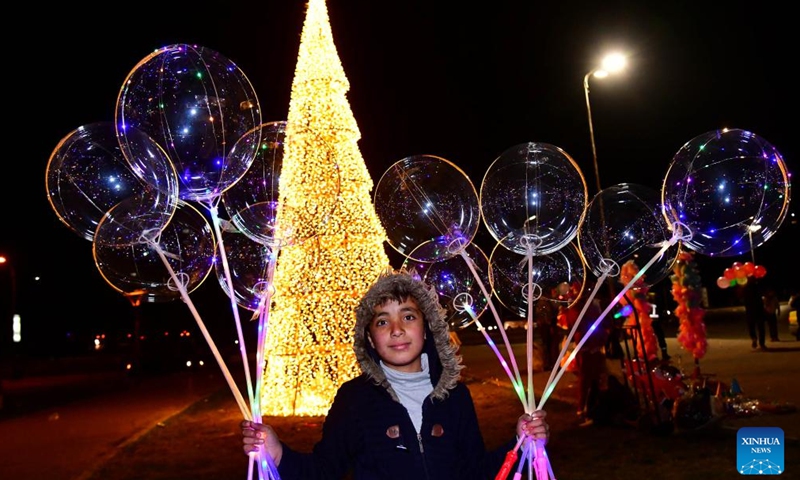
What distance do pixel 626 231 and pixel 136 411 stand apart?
11533mm

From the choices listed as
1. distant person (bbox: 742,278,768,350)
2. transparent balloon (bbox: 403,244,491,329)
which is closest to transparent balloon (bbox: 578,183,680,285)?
transparent balloon (bbox: 403,244,491,329)

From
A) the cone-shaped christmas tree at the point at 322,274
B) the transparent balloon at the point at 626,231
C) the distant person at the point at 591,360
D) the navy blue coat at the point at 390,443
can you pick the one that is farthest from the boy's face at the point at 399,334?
the cone-shaped christmas tree at the point at 322,274

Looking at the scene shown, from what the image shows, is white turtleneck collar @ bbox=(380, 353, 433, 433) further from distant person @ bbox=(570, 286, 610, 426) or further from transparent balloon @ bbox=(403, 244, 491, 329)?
distant person @ bbox=(570, 286, 610, 426)

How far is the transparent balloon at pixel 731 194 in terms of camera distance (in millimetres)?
4625

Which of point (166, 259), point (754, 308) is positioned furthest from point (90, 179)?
point (754, 308)

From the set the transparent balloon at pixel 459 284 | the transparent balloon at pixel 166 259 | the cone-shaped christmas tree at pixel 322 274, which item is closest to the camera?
the transparent balloon at pixel 166 259

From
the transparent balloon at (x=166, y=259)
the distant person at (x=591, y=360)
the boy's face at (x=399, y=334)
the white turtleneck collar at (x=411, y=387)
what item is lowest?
the distant person at (x=591, y=360)

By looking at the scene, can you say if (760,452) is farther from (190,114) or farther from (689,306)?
(689,306)

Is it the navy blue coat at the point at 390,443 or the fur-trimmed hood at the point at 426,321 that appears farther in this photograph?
the fur-trimmed hood at the point at 426,321

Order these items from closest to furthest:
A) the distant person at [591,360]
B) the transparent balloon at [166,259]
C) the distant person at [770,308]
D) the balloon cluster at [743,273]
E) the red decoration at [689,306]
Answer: the transparent balloon at [166,259] → the distant person at [591,360] → the red decoration at [689,306] → the balloon cluster at [743,273] → the distant person at [770,308]

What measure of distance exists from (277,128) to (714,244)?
2.97m

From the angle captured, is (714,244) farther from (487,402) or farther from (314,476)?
(487,402)

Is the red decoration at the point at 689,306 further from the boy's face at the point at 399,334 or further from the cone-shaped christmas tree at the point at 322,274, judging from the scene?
the boy's face at the point at 399,334

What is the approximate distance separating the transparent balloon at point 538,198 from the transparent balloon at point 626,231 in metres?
0.66
